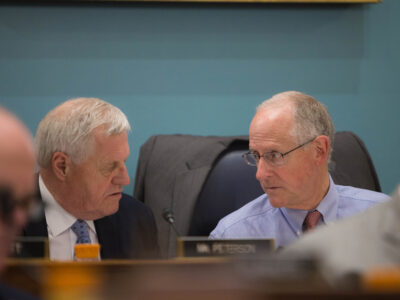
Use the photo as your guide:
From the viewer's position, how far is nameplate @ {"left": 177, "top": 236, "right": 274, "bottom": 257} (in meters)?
0.92

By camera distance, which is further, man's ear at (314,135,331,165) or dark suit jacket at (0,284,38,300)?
man's ear at (314,135,331,165)

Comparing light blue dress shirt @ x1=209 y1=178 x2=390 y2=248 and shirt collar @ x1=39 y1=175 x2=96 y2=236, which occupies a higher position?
shirt collar @ x1=39 y1=175 x2=96 y2=236

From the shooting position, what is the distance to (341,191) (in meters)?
1.95

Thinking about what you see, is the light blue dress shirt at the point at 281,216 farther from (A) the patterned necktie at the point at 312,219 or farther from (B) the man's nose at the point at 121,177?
(B) the man's nose at the point at 121,177

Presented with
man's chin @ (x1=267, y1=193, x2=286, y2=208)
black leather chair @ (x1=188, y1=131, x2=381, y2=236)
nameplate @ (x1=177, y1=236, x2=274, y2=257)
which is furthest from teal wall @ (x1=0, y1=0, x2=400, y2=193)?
nameplate @ (x1=177, y1=236, x2=274, y2=257)

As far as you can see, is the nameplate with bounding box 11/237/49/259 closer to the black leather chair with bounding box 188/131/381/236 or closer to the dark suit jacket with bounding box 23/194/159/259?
the dark suit jacket with bounding box 23/194/159/259

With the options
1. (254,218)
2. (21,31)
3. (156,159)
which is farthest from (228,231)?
(21,31)

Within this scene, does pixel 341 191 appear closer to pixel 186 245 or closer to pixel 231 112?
pixel 231 112

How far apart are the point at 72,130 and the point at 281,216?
72 centimetres

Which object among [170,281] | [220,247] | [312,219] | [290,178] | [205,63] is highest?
[205,63]

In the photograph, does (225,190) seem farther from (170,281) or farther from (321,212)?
(170,281)

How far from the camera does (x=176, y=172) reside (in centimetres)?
227

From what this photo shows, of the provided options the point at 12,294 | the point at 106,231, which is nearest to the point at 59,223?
the point at 106,231

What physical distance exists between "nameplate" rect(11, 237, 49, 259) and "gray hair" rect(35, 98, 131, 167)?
0.83 m
